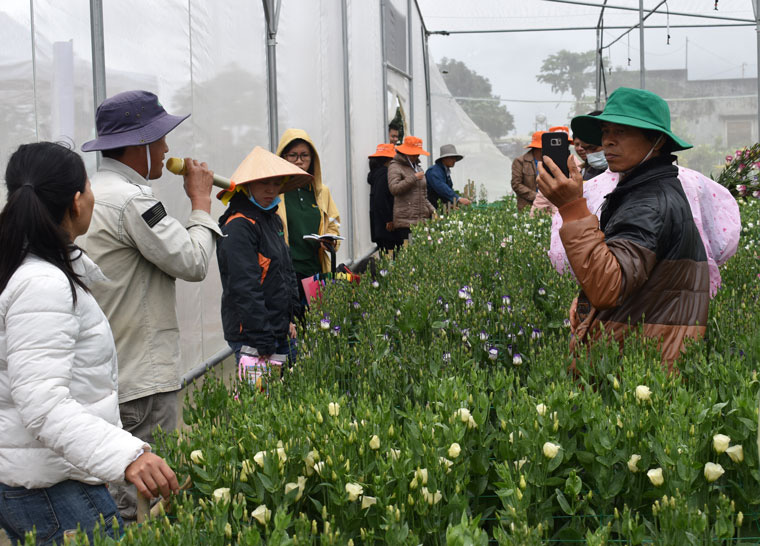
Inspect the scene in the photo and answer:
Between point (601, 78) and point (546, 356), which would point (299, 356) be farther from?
point (601, 78)

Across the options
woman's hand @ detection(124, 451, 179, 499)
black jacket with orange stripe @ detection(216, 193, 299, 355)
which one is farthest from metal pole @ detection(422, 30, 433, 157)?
woman's hand @ detection(124, 451, 179, 499)

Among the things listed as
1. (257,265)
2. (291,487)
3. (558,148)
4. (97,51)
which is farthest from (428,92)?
(291,487)

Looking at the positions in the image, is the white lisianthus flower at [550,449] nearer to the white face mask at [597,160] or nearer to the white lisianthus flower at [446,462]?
the white lisianthus flower at [446,462]

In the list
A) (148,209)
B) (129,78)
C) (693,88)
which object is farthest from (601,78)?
(148,209)

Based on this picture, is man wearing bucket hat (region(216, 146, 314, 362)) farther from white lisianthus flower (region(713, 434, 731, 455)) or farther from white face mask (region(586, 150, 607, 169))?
white lisianthus flower (region(713, 434, 731, 455))

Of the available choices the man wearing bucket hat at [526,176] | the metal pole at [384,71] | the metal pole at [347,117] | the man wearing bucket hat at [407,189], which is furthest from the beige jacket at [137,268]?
the metal pole at [384,71]

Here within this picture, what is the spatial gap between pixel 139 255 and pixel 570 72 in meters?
21.8

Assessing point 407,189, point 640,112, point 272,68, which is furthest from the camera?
point 407,189

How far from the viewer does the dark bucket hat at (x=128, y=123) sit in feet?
9.54

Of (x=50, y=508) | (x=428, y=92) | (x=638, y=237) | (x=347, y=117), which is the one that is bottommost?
(x=50, y=508)

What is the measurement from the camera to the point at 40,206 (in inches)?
77.4

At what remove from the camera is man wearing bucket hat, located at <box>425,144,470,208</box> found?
11492 millimetres

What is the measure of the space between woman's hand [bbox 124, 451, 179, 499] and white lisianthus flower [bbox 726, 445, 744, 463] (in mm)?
1301

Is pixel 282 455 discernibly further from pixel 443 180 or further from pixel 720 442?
pixel 443 180
